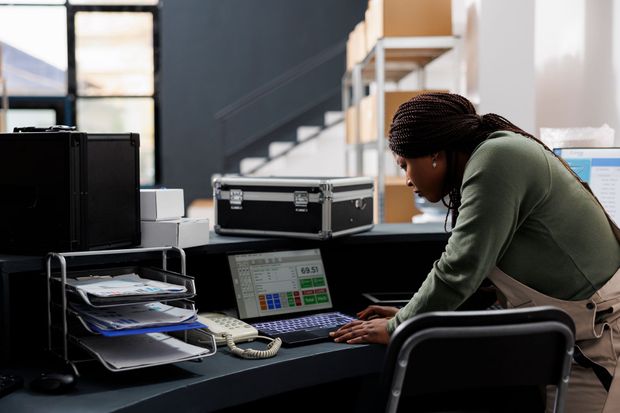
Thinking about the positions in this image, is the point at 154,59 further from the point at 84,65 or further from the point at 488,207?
the point at 488,207

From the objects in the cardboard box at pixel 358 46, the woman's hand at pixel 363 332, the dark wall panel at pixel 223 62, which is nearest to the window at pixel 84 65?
the dark wall panel at pixel 223 62

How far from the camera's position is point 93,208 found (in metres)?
1.75

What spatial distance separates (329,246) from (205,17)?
648 centimetres

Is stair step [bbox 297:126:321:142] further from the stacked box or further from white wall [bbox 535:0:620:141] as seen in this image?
the stacked box

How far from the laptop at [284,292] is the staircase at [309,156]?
5.55 m

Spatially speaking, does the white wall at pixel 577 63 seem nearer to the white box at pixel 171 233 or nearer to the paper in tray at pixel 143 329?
the white box at pixel 171 233

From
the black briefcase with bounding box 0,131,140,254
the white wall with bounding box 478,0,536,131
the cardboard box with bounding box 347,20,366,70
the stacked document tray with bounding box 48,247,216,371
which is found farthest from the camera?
the cardboard box with bounding box 347,20,366,70

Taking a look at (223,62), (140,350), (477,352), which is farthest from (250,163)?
(477,352)

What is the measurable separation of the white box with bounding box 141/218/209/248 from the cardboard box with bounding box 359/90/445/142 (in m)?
2.05

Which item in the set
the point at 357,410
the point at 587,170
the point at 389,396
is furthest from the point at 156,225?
the point at 587,170

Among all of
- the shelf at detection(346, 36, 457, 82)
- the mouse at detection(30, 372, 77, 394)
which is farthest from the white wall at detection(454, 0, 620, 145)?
the mouse at detection(30, 372, 77, 394)

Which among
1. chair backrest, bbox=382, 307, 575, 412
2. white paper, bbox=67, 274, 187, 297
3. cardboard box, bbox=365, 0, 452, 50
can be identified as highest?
cardboard box, bbox=365, 0, 452, 50

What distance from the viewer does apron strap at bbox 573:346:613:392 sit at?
1.64m

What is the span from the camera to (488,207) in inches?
61.8
